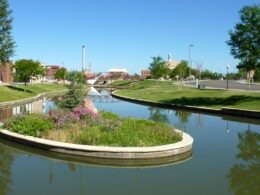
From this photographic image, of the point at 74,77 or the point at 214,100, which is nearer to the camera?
the point at 74,77

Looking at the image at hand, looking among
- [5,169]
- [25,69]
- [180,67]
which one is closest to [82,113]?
[5,169]

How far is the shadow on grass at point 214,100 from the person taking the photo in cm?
3731

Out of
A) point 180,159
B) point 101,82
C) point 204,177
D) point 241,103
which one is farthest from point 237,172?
point 101,82

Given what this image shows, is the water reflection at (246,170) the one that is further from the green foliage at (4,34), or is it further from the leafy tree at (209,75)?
the leafy tree at (209,75)

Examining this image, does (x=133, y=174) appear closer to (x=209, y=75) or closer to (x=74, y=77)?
(x=74, y=77)

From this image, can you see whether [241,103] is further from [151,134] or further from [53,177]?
[53,177]

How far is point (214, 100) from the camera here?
131 feet

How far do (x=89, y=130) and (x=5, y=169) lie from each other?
467 centimetres

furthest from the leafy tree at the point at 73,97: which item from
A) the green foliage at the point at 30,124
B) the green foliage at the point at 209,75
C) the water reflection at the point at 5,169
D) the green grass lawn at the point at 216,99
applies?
the green foliage at the point at 209,75

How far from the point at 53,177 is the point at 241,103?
90.5 feet

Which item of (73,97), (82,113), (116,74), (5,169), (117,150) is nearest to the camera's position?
(5,169)

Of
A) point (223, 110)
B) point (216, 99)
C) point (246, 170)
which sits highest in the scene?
point (216, 99)

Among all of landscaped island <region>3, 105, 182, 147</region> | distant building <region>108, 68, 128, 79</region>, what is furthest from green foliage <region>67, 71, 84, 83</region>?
distant building <region>108, 68, 128, 79</region>

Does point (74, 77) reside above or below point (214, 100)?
above
